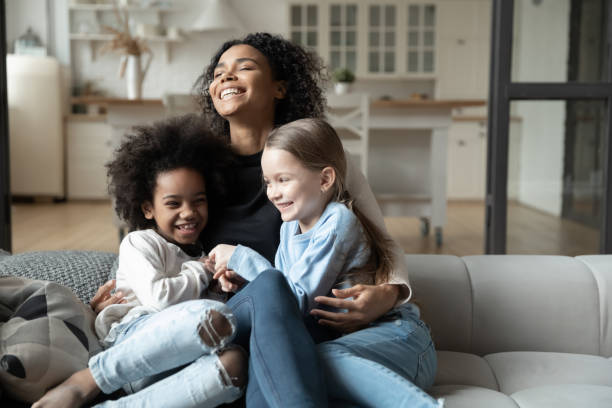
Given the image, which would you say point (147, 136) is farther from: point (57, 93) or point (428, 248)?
point (57, 93)

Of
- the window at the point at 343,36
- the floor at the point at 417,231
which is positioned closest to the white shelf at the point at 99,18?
the window at the point at 343,36

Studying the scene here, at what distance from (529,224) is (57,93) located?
502 centimetres

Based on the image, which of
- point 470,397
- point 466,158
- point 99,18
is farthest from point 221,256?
point 99,18

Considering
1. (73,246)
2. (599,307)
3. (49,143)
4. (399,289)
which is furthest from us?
(49,143)

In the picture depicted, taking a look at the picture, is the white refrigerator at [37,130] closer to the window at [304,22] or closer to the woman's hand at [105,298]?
the window at [304,22]

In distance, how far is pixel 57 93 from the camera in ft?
20.2

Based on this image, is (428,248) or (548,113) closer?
(548,113)

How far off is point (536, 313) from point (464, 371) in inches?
11.5

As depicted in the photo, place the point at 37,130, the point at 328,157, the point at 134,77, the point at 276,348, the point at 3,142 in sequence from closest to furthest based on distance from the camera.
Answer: the point at 276,348 < the point at 328,157 < the point at 3,142 < the point at 134,77 < the point at 37,130

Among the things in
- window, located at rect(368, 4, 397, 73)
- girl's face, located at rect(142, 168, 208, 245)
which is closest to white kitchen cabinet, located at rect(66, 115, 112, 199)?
window, located at rect(368, 4, 397, 73)

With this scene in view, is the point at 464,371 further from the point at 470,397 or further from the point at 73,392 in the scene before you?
the point at 73,392

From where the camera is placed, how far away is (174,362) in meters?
1.13

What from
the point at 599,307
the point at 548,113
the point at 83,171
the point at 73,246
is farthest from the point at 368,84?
the point at 599,307

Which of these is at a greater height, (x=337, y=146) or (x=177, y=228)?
(x=337, y=146)
